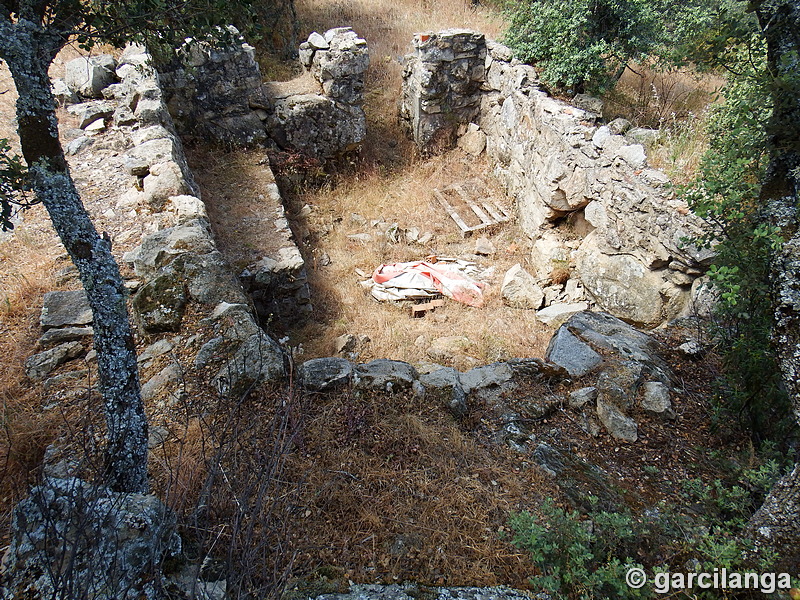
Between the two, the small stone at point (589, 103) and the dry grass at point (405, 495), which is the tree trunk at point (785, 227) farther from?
the small stone at point (589, 103)

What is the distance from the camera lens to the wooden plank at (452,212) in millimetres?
7952

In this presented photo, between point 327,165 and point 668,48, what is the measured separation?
5.70m

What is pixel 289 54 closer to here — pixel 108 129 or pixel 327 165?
pixel 327 165

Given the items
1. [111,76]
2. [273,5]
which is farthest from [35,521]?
[273,5]

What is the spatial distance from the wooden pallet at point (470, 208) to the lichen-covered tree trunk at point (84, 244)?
6.23 meters

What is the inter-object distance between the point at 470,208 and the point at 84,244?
706 cm

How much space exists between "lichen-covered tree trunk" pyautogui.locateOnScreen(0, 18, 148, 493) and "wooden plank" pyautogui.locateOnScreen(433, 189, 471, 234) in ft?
20.5

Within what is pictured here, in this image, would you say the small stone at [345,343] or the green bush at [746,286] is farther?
the small stone at [345,343]

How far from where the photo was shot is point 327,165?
8953 millimetres

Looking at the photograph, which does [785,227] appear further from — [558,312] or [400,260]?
[400,260]

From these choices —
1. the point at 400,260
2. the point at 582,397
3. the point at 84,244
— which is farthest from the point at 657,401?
the point at 400,260

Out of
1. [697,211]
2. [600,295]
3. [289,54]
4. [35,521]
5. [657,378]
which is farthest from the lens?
[289,54]

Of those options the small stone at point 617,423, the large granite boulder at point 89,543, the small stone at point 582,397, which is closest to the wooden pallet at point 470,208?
the small stone at point 582,397

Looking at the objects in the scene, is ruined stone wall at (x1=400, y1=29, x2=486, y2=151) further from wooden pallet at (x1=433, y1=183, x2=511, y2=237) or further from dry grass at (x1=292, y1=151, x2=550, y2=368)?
wooden pallet at (x1=433, y1=183, x2=511, y2=237)
